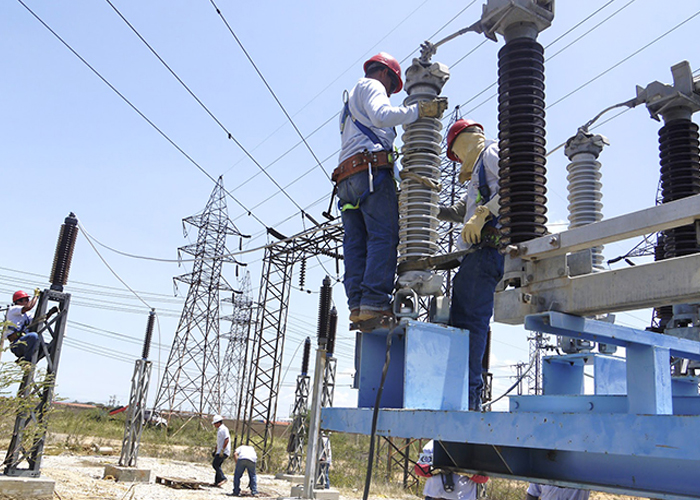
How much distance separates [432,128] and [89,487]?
1203 centimetres

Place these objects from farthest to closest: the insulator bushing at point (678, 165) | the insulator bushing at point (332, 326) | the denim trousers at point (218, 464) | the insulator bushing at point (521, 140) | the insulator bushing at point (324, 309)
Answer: the insulator bushing at point (332, 326) → the insulator bushing at point (324, 309) → the denim trousers at point (218, 464) → the insulator bushing at point (678, 165) → the insulator bushing at point (521, 140)

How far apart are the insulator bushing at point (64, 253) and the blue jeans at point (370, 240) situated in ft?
26.0

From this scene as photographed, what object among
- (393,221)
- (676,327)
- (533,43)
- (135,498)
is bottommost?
(135,498)

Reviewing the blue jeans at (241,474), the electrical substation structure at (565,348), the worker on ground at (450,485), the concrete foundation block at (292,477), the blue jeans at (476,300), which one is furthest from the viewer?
the concrete foundation block at (292,477)

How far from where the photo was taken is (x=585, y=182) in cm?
453

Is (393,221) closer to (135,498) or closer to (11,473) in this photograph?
(11,473)

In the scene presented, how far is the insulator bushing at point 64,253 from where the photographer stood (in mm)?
10539

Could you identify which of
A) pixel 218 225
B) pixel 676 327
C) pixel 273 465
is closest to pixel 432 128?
pixel 676 327

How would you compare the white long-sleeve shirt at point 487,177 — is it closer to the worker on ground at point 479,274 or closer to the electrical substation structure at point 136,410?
the worker on ground at point 479,274

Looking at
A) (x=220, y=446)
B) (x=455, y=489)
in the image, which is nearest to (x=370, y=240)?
(x=455, y=489)

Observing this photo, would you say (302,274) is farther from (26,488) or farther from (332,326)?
(26,488)

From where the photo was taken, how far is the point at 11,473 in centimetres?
977

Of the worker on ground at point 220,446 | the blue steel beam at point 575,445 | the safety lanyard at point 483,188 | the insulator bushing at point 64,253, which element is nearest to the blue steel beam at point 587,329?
the blue steel beam at point 575,445

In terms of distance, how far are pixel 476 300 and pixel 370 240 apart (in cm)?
75
